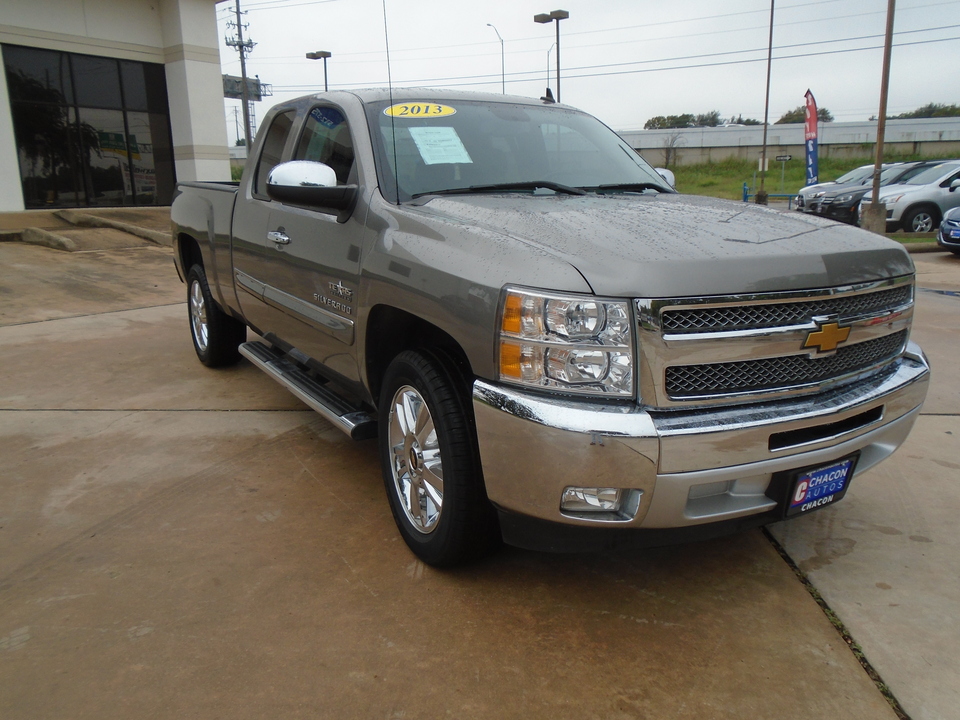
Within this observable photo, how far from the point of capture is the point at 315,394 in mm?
3740

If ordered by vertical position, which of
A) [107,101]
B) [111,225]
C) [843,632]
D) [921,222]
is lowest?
Answer: [843,632]

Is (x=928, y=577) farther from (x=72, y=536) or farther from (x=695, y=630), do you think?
(x=72, y=536)

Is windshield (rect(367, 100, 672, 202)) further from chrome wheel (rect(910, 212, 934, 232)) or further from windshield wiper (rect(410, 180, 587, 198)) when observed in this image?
chrome wheel (rect(910, 212, 934, 232))

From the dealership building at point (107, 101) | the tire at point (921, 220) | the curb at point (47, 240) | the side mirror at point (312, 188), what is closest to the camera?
the side mirror at point (312, 188)

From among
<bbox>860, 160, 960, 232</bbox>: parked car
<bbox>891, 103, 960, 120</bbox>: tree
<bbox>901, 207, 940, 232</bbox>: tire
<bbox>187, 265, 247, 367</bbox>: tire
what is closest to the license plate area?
<bbox>187, 265, 247, 367</bbox>: tire

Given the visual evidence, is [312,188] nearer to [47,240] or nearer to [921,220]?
[47,240]

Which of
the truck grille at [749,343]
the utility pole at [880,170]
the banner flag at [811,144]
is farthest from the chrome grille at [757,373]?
the banner flag at [811,144]

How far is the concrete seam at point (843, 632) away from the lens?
214cm

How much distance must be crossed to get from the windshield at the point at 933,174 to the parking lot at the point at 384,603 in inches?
556

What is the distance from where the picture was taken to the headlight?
2.17 metres

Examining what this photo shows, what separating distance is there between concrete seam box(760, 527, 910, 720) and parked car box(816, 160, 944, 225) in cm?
1556

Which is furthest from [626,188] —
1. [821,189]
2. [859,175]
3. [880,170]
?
[859,175]

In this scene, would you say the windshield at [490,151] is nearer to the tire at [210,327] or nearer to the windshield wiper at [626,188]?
the windshield wiper at [626,188]

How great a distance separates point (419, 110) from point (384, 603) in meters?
2.25
